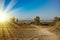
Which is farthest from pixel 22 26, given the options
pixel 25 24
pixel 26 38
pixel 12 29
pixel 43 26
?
pixel 26 38

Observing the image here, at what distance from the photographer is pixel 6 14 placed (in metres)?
5.58

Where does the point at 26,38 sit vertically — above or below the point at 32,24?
below

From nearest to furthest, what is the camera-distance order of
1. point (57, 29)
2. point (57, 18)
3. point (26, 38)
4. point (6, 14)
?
1. point (26, 38)
2. point (6, 14)
3. point (57, 29)
4. point (57, 18)

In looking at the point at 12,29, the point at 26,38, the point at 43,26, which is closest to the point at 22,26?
the point at 12,29

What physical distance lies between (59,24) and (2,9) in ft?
8.87

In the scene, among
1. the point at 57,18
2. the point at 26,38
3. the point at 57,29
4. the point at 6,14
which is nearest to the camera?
the point at 26,38

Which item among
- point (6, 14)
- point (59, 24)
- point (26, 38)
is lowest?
point (26, 38)

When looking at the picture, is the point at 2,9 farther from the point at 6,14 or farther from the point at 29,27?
the point at 29,27

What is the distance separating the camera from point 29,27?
622cm

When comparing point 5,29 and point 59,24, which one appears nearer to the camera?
point 5,29

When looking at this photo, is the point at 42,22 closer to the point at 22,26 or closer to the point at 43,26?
the point at 43,26

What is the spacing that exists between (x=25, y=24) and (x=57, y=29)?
4.65 ft

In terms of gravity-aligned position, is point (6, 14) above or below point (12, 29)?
above

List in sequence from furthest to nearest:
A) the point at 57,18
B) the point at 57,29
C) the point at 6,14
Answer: the point at 57,18
the point at 57,29
the point at 6,14
